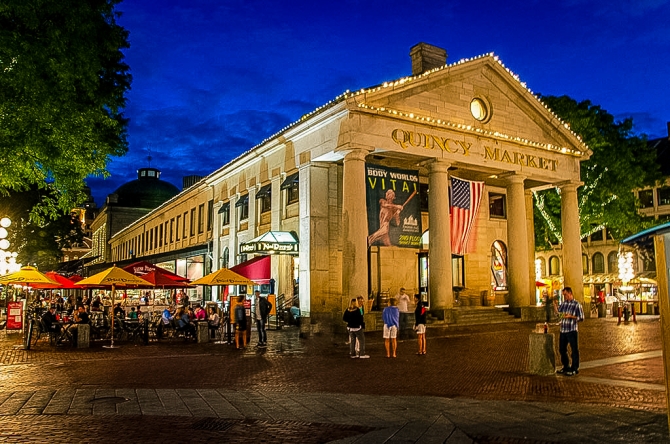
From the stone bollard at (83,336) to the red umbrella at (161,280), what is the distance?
416cm

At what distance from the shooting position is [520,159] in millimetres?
28438

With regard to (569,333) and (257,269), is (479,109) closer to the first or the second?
(257,269)

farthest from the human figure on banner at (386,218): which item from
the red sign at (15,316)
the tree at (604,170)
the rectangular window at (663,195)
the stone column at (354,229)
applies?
the rectangular window at (663,195)

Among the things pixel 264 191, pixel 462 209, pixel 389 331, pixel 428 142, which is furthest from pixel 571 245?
pixel 389 331

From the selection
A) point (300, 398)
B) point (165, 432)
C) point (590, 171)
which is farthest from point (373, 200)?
point (590, 171)

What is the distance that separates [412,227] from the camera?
80.3 ft

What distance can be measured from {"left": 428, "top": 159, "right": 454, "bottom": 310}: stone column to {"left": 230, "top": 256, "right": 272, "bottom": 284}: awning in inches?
353

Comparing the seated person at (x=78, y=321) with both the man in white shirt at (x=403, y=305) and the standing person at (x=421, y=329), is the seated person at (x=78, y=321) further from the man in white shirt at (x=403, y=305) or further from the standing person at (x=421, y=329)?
the standing person at (x=421, y=329)

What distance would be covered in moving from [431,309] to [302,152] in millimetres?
8831

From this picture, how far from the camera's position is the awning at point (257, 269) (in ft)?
95.7

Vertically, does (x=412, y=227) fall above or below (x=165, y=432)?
above

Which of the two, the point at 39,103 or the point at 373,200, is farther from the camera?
the point at 373,200

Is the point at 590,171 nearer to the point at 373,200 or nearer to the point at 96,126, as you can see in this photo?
the point at 373,200

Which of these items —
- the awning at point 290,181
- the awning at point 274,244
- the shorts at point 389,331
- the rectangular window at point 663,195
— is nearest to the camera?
the shorts at point 389,331
